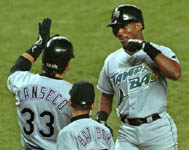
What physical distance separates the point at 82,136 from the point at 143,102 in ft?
4.70

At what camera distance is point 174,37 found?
12.1m

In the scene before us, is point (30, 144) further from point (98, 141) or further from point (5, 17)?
point (5, 17)

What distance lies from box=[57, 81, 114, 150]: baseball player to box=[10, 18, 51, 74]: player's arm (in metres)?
0.73

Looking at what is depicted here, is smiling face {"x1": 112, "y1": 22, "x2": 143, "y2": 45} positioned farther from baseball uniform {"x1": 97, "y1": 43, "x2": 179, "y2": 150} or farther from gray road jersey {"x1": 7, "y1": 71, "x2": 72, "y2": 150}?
gray road jersey {"x1": 7, "y1": 71, "x2": 72, "y2": 150}

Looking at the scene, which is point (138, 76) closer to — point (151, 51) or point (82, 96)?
point (151, 51)

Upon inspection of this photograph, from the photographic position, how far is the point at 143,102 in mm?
6566

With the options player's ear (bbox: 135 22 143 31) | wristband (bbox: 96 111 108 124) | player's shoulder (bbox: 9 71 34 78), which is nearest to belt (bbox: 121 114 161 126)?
wristband (bbox: 96 111 108 124)

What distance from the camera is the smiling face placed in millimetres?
6676

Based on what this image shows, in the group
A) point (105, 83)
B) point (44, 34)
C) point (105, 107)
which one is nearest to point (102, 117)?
point (105, 107)

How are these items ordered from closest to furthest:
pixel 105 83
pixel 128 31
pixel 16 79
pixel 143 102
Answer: pixel 16 79 → pixel 143 102 → pixel 128 31 → pixel 105 83

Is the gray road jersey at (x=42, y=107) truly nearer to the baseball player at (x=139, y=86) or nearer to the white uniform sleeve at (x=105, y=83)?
the baseball player at (x=139, y=86)

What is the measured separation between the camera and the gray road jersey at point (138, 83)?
657 cm

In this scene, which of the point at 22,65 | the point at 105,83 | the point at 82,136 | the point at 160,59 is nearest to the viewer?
the point at 82,136

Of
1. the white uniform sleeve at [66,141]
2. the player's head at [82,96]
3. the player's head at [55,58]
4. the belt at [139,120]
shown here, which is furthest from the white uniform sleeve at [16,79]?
the belt at [139,120]
